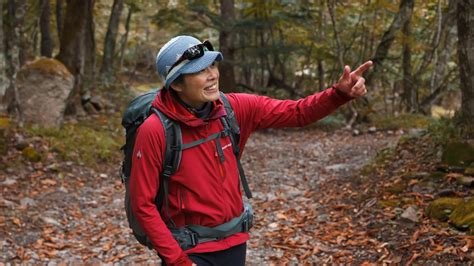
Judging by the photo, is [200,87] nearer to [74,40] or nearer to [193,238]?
[193,238]

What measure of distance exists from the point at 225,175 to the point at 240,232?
14.0 inches

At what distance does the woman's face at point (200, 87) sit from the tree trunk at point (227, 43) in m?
12.4

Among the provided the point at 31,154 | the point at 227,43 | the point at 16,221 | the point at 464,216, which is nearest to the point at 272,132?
the point at 227,43

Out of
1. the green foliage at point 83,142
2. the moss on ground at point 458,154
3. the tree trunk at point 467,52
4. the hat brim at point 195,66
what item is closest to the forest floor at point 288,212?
the green foliage at point 83,142

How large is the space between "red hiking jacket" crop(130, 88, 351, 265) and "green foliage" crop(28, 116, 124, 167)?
715cm

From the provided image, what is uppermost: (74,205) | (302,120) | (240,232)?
(302,120)

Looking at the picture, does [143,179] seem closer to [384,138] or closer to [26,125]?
[26,125]

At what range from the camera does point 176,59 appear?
2.60 metres

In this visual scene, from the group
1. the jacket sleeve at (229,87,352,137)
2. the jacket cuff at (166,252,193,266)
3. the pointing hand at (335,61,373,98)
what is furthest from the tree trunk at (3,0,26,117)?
the pointing hand at (335,61,373,98)

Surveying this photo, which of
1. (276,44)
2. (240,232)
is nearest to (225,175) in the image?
(240,232)

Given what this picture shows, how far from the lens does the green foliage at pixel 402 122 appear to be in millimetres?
13211

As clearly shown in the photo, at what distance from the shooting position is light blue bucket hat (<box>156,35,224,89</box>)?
2592mm

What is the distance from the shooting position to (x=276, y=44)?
51.9 feet

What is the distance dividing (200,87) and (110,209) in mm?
5349
